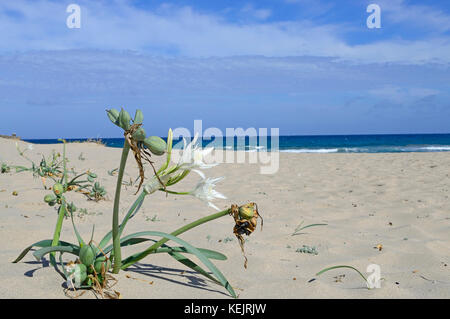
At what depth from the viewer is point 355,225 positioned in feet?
10.2

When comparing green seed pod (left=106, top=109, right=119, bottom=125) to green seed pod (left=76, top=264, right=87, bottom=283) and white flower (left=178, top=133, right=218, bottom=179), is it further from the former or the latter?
green seed pod (left=76, top=264, right=87, bottom=283)

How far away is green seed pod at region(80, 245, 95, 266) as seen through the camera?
1.32 m

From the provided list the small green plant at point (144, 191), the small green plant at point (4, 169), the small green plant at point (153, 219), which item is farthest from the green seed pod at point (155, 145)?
the small green plant at point (4, 169)

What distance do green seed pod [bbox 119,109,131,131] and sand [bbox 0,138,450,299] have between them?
2.05 feet

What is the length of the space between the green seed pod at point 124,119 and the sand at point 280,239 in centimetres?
62

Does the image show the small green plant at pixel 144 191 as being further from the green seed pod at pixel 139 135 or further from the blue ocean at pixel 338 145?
the blue ocean at pixel 338 145

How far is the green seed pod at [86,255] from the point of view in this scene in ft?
4.33

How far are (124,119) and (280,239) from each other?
68.6 inches

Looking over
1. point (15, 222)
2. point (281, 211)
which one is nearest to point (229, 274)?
point (15, 222)

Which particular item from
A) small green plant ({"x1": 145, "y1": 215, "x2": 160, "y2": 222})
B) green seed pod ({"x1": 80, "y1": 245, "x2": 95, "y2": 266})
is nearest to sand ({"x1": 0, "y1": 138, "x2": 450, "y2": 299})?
small green plant ({"x1": 145, "y1": 215, "x2": 160, "y2": 222})

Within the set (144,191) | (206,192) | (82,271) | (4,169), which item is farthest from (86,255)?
(4,169)
